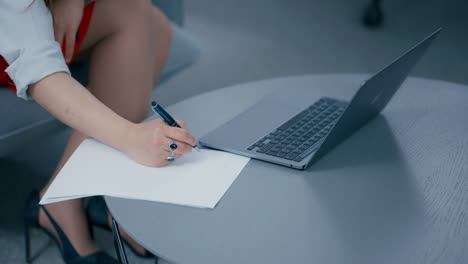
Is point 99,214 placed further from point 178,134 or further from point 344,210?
point 344,210

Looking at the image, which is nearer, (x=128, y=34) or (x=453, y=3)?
(x=128, y=34)

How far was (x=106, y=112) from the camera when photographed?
76cm

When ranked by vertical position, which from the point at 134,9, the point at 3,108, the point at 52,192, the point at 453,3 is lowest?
the point at 3,108

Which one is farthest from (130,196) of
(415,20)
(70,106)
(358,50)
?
(415,20)

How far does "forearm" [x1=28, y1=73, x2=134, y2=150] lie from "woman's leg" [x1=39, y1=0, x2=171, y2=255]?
20 centimetres

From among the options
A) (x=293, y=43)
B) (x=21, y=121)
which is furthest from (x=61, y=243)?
(x=293, y=43)

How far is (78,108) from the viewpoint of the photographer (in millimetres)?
764

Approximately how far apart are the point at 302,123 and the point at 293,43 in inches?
60.8

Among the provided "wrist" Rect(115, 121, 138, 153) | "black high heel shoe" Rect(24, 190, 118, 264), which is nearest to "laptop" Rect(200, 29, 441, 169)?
"wrist" Rect(115, 121, 138, 153)

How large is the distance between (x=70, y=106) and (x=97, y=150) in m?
0.08

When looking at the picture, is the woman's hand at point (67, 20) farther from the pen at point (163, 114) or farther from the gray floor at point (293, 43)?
the gray floor at point (293, 43)

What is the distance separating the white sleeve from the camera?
77 cm

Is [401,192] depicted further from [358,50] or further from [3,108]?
[358,50]

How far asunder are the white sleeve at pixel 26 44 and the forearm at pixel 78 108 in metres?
0.02
